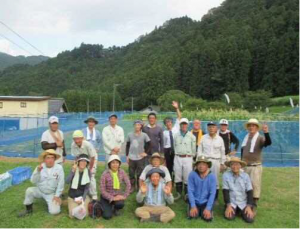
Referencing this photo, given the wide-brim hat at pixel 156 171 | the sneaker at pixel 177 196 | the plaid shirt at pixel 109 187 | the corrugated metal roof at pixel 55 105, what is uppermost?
the corrugated metal roof at pixel 55 105

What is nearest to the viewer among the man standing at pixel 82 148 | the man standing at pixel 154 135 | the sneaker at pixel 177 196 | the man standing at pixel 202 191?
the man standing at pixel 202 191

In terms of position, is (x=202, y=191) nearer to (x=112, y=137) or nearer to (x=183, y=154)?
(x=183, y=154)

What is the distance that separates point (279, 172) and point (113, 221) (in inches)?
216

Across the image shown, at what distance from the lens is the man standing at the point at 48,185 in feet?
19.0

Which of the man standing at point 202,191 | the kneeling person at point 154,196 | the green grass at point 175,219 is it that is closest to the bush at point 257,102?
the green grass at point 175,219

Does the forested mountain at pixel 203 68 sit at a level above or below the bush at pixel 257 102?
above

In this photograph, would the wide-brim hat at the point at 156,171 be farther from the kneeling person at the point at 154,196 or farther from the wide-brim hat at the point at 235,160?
the wide-brim hat at the point at 235,160

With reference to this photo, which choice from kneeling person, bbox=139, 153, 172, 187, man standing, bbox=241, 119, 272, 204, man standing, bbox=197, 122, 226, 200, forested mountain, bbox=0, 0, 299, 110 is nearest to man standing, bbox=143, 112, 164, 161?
man standing, bbox=197, 122, 226, 200

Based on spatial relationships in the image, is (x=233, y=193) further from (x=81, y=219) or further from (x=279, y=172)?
(x=279, y=172)

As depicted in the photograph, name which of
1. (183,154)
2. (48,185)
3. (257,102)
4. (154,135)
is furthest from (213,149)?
(257,102)

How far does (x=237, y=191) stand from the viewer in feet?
19.0

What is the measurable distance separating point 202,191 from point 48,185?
257cm

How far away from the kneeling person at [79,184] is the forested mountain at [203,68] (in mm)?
56950

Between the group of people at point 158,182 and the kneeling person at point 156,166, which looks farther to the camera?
the kneeling person at point 156,166
